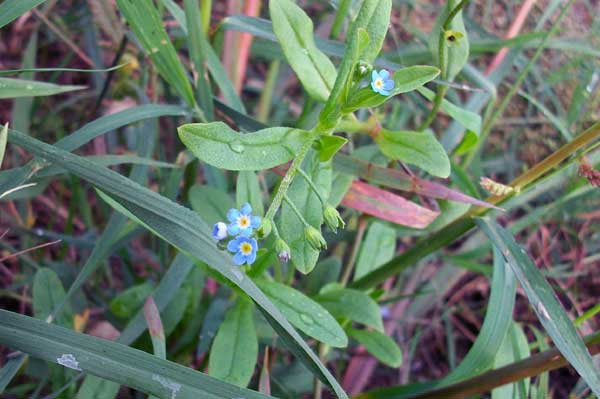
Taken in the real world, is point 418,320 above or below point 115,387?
above

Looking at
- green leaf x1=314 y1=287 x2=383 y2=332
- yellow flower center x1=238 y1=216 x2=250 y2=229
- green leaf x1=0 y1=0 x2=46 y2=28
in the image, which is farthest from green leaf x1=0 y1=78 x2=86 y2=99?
green leaf x1=314 y1=287 x2=383 y2=332

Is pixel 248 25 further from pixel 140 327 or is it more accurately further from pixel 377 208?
pixel 140 327

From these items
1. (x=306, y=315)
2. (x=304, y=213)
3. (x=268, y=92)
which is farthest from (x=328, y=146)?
(x=268, y=92)

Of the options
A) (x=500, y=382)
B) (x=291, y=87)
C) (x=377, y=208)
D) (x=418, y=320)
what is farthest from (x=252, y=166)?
(x=291, y=87)

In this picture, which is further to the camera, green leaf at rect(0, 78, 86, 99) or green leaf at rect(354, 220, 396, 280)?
green leaf at rect(354, 220, 396, 280)

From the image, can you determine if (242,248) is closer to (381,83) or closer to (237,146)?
(237,146)

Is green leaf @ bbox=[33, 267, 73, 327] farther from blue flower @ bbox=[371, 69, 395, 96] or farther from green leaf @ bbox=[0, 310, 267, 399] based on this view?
blue flower @ bbox=[371, 69, 395, 96]
